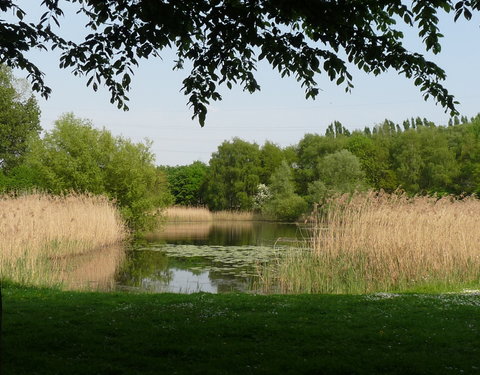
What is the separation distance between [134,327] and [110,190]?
2145cm

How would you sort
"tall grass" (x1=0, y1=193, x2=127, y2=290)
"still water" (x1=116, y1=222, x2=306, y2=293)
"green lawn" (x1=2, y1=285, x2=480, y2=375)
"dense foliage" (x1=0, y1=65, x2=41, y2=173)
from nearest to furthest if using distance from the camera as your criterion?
1. "green lawn" (x1=2, y1=285, x2=480, y2=375)
2. "tall grass" (x1=0, y1=193, x2=127, y2=290)
3. "still water" (x1=116, y1=222, x2=306, y2=293)
4. "dense foliage" (x1=0, y1=65, x2=41, y2=173)

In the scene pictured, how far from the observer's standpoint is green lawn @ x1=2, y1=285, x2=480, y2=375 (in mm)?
4977

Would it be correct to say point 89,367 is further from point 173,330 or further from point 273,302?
point 273,302

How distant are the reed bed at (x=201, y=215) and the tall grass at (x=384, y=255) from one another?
92.5 feet

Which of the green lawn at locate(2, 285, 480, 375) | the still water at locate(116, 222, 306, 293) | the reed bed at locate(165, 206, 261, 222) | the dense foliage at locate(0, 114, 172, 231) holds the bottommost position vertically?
the still water at locate(116, 222, 306, 293)

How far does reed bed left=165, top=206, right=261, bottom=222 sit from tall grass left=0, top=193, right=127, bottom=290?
18983 mm

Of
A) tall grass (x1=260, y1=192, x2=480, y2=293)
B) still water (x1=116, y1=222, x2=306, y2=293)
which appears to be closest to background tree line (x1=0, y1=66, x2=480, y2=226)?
→ still water (x1=116, y1=222, x2=306, y2=293)

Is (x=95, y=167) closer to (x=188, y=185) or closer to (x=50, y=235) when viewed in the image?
(x=50, y=235)

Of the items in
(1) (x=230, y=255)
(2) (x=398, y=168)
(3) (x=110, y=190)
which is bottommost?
(1) (x=230, y=255)

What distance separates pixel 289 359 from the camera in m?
5.16

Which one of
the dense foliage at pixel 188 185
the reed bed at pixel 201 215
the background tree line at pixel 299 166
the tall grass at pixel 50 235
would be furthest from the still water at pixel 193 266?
the dense foliage at pixel 188 185

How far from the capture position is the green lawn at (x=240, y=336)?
4.98 metres

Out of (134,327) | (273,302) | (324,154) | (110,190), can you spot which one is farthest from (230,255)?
(324,154)

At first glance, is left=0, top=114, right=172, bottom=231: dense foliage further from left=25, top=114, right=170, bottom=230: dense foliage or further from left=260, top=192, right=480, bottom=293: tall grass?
left=260, top=192, right=480, bottom=293: tall grass
